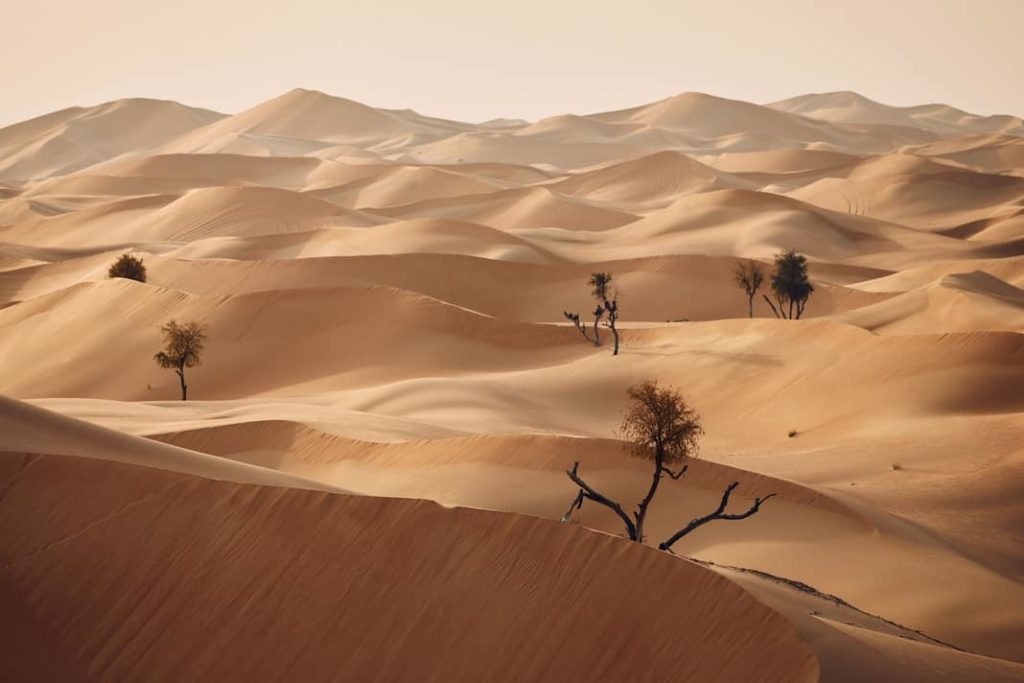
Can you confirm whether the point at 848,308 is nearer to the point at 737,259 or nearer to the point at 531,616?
the point at 737,259

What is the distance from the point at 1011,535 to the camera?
19500 mm

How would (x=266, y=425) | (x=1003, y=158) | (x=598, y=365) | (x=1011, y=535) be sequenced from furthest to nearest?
1. (x=1003, y=158)
2. (x=598, y=365)
3. (x=266, y=425)
4. (x=1011, y=535)

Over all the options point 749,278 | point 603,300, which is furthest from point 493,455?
point 749,278

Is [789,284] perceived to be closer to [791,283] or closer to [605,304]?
[791,283]

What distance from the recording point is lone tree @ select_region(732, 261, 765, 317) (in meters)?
44.7

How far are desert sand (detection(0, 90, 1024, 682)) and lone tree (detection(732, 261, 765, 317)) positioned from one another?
3.12 feet

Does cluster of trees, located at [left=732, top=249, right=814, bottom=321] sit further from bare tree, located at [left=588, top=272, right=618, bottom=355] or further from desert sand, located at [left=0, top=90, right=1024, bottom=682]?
bare tree, located at [left=588, top=272, right=618, bottom=355]

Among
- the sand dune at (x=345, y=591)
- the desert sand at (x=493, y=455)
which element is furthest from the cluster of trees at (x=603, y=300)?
the sand dune at (x=345, y=591)

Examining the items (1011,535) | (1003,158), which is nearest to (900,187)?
(1003,158)

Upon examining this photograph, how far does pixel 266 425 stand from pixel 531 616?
13.3 m

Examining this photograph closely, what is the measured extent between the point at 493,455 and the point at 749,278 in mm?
30181

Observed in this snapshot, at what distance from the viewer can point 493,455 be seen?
66.6ft

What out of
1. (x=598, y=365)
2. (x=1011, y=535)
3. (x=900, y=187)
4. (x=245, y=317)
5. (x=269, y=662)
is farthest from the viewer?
(x=900, y=187)

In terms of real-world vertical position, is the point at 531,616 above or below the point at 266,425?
above
